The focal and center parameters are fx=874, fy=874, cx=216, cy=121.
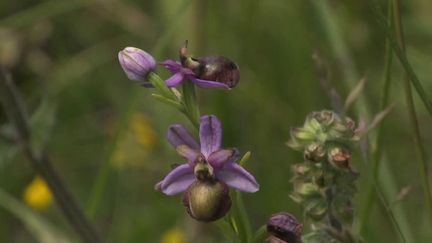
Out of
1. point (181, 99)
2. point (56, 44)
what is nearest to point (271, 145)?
point (56, 44)

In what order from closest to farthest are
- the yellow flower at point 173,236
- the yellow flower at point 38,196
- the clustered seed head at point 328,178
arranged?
the clustered seed head at point 328,178 < the yellow flower at point 173,236 < the yellow flower at point 38,196

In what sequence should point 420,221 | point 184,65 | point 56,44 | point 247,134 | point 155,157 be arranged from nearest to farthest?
point 184,65 → point 420,221 → point 247,134 → point 155,157 → point 56,44

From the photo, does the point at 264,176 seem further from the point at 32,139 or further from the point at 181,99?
the point at 181,99

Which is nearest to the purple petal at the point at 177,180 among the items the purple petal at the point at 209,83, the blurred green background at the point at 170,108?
the purple petal at the point at 209,83

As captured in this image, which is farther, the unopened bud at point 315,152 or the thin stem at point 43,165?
the thin stem at point 43,165

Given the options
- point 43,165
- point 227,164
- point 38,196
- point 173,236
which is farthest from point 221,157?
point 38,196

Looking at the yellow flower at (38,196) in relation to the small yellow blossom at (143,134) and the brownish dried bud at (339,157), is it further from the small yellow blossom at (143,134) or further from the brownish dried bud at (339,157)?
the brownish dried bud at (339,157)

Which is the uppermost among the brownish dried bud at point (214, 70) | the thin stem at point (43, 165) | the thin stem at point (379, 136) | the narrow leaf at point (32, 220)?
the brownish dried bud at point (214, 70)
